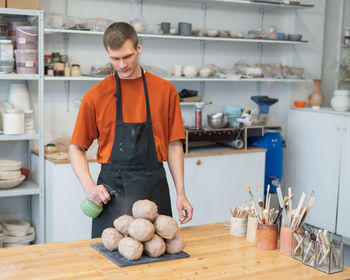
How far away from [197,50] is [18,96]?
5.74ft

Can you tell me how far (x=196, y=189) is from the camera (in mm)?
4355

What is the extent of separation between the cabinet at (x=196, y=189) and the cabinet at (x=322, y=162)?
57 cm

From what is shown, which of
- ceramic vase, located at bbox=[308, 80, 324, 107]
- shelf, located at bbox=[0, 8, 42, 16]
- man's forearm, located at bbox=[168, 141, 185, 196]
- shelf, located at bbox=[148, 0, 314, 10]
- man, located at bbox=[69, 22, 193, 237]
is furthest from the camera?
ceramic vase, located at bbox=[308, 80, 324, 107]

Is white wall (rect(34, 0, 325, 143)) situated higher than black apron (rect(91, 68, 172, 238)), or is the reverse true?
white wall (rect(34, 0, 325, 143))

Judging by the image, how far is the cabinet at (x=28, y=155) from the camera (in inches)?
149

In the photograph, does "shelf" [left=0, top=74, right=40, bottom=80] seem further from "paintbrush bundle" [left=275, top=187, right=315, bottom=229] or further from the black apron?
"paintbrush bundle" [left=275, top=187, right=315, bottom=229]

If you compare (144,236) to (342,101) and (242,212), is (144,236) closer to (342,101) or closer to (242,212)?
(242,212)

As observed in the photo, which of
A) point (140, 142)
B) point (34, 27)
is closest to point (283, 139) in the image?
point (34, 27)

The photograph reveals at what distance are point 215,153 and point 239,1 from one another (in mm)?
1392

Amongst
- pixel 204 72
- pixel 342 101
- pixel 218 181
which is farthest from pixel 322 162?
Result: pixel 204 72

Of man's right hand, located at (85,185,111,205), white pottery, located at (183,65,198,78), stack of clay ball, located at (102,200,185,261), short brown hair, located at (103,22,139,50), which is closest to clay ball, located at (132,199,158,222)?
stack of clay ball, located at (102,200,185,261)

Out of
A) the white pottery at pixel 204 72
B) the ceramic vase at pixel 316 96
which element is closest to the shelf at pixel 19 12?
the white pottery at pixel 204 72

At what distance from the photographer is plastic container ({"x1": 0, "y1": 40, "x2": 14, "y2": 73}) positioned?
12.2ft

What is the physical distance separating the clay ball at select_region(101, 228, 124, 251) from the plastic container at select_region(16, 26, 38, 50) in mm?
2229
